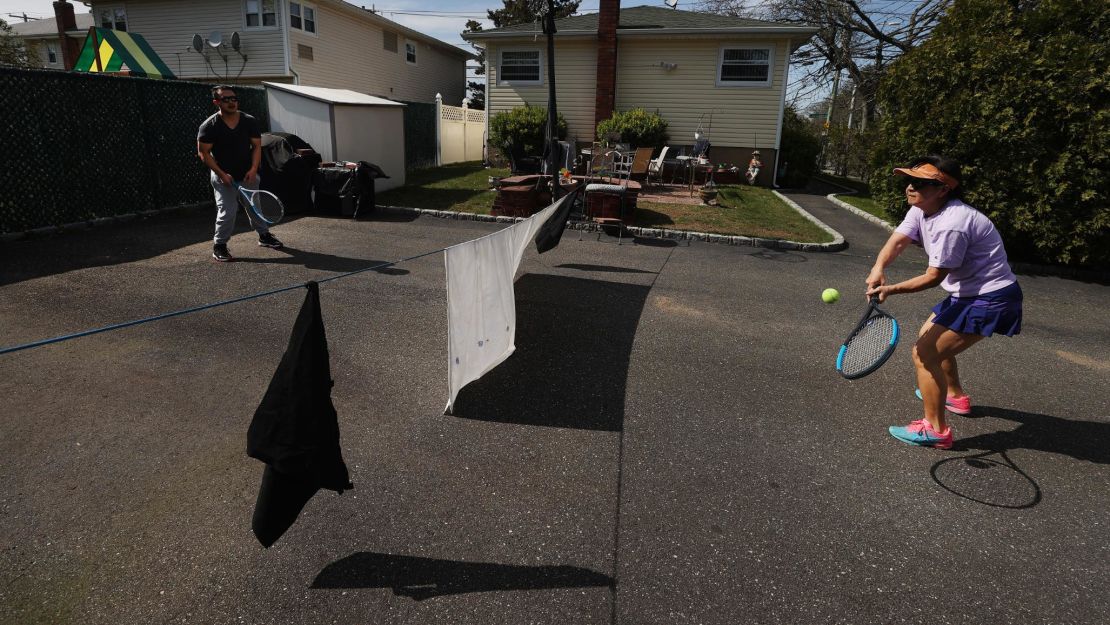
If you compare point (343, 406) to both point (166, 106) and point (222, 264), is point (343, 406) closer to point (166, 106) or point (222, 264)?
point (222, 264)

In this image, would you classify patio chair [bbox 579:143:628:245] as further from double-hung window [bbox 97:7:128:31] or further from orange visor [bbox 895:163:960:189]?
double-hung window [bbox 97:7:128:31]

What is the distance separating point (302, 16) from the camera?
22.5 m

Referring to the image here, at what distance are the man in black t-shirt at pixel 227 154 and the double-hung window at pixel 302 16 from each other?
17.1 meters

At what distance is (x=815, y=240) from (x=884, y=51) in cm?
2451

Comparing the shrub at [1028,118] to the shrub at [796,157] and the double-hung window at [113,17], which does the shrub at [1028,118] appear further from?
the double-hung window at [113,17]

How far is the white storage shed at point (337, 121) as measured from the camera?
12594 millimetres

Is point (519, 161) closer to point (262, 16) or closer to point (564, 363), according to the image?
point (262, 16)

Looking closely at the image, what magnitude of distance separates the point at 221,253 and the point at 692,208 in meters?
9.37

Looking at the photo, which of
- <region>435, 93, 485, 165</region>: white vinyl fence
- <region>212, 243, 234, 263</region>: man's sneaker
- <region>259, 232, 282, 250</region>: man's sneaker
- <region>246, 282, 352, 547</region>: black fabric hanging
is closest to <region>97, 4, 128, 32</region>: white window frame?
<region>435, 93, 485, 165</region>: white vinyl fence

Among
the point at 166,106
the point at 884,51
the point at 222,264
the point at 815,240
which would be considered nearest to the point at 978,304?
the point at 815,240

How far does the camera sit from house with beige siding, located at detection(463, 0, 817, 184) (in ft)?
62.2

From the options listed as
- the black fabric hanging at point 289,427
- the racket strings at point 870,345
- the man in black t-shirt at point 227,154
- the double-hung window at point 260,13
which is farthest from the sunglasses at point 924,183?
the double-hung window at point 260,13

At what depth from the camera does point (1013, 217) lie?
30.2 feet

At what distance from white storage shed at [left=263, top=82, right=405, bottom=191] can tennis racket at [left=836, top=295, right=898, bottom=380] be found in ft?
37.5
